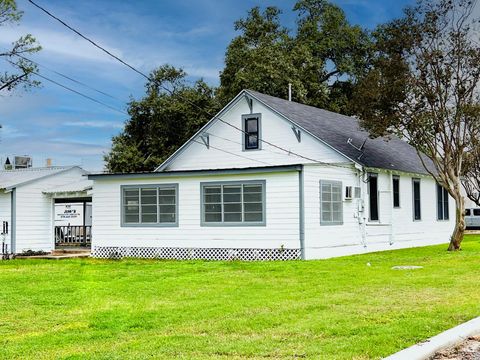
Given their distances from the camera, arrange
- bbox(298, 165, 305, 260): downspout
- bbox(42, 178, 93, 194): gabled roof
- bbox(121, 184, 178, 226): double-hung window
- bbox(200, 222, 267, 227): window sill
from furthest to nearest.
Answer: bbox(42, 178, 93, 194): gabled roof, bbox(121, 184, 178, 226): double-hung window, bbox(200, 222, 267, 227): window sill, bbox(298, 165, 305, 260): downspout

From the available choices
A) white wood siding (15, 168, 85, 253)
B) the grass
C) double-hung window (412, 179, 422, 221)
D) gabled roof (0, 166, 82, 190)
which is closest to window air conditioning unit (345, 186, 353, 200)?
the grass

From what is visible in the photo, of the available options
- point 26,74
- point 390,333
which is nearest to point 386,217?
point 26,74

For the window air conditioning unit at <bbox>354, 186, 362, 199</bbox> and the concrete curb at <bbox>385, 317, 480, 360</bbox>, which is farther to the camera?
the window air conditioning unit at <bbox>354, 186, 362, 199</bbox>

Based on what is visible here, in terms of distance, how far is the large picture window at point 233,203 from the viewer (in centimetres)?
2036

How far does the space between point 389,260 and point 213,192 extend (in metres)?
5.76

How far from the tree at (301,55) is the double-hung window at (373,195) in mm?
12633

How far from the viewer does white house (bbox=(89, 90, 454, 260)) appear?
2009 centimetres

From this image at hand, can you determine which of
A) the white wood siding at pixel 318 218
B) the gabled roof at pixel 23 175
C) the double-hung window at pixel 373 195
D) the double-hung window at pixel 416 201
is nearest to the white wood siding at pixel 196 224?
the white wood siding at pixel 318 218

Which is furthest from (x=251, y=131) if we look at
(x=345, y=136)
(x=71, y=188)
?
(x=71, y=188)

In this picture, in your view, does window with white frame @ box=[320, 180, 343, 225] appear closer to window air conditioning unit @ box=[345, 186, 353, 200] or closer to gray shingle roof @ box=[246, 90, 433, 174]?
window air conditioning unit @ box=[345, 186, 353, 200]

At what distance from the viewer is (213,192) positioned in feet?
69.3

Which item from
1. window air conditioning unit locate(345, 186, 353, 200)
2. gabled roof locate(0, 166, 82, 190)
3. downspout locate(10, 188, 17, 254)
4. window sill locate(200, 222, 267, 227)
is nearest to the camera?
window sill locate(200, 222, 267, 227)

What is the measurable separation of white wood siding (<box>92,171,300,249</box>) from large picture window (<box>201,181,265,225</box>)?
18 centimetres

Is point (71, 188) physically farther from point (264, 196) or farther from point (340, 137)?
point (340, 137)
